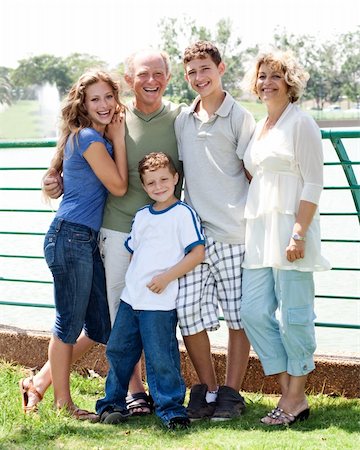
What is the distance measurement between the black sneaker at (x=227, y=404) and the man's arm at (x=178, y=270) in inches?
23.9

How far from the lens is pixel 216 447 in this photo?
4.02 m

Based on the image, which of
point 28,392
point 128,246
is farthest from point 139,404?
point 128,246

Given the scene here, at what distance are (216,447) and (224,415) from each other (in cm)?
52

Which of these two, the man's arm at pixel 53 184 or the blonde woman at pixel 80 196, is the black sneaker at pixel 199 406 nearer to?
the blonde woman at pixel 80 196

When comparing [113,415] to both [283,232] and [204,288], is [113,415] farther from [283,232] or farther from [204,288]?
[283,232]

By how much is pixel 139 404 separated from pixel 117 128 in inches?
53.3

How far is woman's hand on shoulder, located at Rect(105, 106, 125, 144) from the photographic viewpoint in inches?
179

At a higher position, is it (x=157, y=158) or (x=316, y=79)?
(x=316, y=79)

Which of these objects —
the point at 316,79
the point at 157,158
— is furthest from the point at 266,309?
the point at 316,79

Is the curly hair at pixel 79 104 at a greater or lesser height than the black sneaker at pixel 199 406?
greater

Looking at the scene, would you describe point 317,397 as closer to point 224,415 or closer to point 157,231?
point 224,415

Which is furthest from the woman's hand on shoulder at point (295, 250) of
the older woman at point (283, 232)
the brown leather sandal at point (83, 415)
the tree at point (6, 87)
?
the tree at point (6, 87)

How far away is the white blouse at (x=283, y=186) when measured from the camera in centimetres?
419

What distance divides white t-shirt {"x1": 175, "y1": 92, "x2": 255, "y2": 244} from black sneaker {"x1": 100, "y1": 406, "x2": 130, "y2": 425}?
937 millimetres
